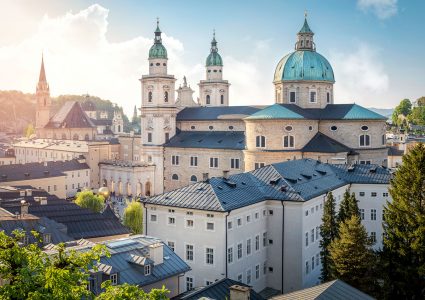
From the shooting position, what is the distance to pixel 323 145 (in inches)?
2388

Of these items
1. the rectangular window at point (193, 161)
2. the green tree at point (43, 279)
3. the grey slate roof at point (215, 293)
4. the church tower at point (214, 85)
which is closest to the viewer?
the green tree at point (43, 279)

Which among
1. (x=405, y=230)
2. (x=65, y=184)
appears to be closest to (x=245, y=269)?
(x=405, y=230)

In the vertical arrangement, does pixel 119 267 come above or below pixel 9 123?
below

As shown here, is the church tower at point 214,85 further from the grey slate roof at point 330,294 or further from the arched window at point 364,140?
the grey slate roof at point 330,294

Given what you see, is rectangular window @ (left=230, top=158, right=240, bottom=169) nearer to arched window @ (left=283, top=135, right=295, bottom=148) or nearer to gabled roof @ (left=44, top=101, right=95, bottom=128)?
arched window @ (left=283, top=135, right=295, bottom=148)

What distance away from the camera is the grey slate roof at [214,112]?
242 ft

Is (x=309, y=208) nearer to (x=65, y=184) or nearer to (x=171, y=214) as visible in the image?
(x=171, y=214)

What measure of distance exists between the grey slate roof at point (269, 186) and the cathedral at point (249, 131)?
12.6m

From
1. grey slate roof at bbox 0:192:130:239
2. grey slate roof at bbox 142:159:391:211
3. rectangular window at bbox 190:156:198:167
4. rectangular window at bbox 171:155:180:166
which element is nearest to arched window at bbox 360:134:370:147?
grey slate roof at bbox 142:159:391:211

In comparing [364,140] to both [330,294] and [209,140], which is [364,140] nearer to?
[209,140]

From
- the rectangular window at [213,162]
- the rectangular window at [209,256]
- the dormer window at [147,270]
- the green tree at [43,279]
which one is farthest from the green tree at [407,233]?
the rectangular window at [213,162]

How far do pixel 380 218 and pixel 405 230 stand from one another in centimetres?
1632

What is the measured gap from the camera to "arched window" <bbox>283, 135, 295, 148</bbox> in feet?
201

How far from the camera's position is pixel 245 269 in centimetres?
3344
